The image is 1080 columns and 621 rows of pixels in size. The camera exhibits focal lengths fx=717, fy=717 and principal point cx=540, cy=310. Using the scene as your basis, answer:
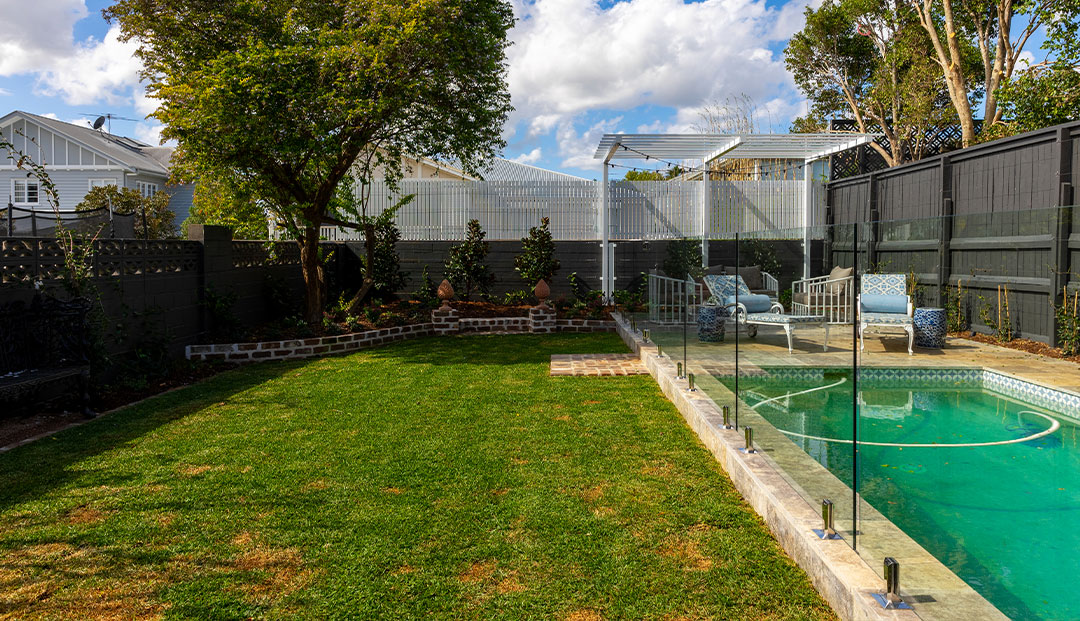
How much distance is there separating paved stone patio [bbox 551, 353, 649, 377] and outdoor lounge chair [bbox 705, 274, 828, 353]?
1.43 meters

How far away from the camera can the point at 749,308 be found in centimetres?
532

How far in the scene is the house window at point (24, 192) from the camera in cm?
2250

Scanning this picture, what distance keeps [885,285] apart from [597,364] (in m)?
3.42

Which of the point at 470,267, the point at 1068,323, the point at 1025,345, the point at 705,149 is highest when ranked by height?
the point at 705,149

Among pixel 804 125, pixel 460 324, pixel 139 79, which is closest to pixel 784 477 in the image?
pixel 460 324

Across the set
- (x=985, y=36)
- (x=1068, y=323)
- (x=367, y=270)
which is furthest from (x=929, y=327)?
(x=985, y=36)

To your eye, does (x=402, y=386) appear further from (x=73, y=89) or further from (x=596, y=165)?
(x=73, y=89)

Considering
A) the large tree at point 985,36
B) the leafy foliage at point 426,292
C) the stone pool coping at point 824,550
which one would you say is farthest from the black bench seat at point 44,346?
the large tree at point 985,36

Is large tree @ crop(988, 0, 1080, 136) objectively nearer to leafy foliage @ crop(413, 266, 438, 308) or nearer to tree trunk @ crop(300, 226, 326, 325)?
leafy foliage @ crop(413, 266, 438, 308)

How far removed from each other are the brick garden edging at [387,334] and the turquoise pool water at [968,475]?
624 cm

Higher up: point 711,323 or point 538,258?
point 538,258

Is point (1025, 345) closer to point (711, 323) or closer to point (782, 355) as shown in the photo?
point (782, 355)

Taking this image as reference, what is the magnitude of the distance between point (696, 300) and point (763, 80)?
17.0 metres

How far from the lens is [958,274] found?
30.1 ft
